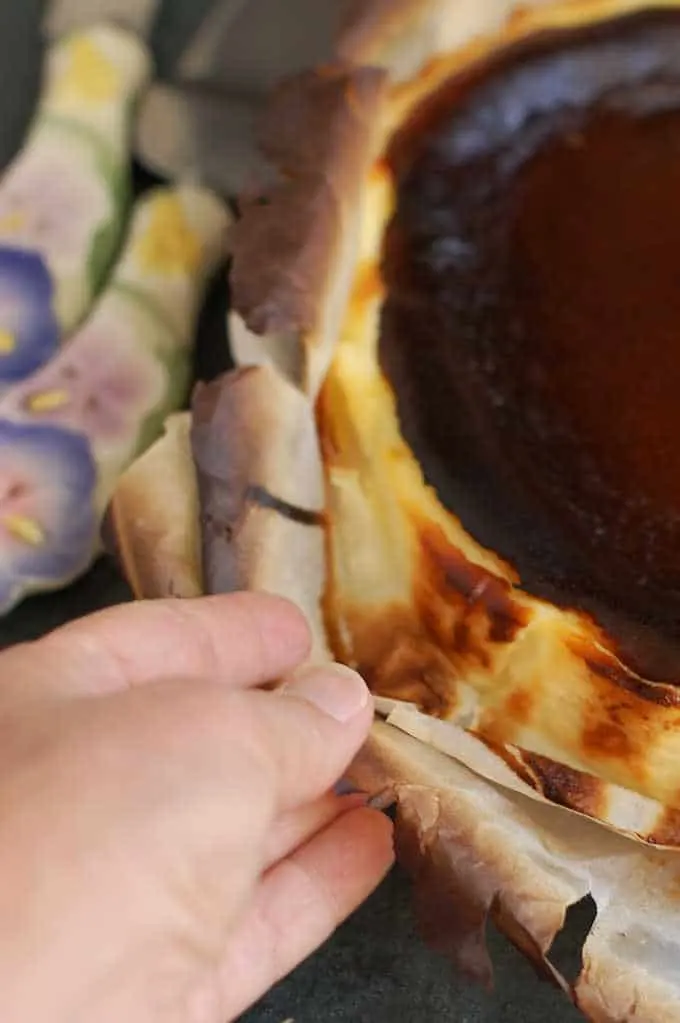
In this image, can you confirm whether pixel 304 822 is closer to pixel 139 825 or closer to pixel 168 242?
pixel 139 825

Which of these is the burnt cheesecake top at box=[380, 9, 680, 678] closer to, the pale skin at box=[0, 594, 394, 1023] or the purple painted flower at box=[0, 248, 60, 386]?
the pale skin at box=[0, 594, 394, 1023]

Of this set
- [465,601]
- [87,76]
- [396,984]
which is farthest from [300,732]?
[87,76]

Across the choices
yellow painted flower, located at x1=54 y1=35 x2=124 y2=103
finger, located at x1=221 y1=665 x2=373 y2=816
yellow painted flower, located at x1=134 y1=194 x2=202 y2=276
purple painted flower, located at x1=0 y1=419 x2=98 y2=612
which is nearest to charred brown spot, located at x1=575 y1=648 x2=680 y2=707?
finger, located at x1=221 y1=665 x2=373 y2=816

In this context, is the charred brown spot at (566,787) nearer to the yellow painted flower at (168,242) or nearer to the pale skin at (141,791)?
the pale skin at (141,791)

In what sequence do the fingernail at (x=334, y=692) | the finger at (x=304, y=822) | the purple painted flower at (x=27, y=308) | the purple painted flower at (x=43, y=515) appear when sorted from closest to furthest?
1. the fingernail at (x=334, y=692)
2. the finger at (x=304, y=822)
3. the purple painted flower at (x=43, y=515)
4. the purple painted flower at (x=27, y=308)

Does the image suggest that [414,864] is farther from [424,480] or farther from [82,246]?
[82,246]

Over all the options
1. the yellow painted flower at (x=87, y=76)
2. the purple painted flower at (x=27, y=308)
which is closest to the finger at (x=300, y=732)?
the purple painted flower at (x=27, y=308)
